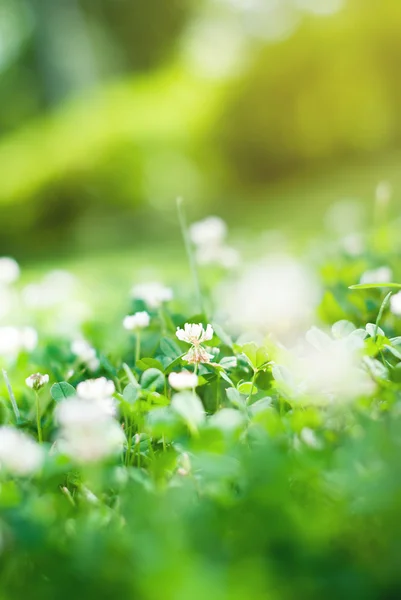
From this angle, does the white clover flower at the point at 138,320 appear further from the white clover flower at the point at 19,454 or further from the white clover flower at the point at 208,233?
the white clover flower at the point at 208,233

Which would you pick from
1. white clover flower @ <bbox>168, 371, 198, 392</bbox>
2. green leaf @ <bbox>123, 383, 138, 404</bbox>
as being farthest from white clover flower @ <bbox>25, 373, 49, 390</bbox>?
white clover flower @ <bbox>168, 371, 198, 392</bbox>

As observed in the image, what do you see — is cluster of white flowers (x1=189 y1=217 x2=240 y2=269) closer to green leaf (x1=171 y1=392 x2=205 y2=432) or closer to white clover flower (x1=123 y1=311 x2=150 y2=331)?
white clover flower (x1=123 y1=311 x2=150 y2=331)

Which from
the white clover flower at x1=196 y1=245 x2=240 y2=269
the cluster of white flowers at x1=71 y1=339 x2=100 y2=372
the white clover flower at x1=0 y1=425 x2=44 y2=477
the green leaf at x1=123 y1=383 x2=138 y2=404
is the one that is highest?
the white clover flower at x1=0 y1=425 x2=44 y2=477

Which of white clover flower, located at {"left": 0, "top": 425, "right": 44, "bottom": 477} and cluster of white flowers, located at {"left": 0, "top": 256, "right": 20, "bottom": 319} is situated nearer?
white clover flower, located at {"left": 0, "top": 425, "right": 44, "bottom": 477}

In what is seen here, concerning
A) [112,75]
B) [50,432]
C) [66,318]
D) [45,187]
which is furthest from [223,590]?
[112,75]

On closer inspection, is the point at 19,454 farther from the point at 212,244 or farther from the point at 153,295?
the point at 212,244

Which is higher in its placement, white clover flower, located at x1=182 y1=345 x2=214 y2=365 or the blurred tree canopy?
white clover flower, located at x1=182 y1=345 x2=214 y2=365

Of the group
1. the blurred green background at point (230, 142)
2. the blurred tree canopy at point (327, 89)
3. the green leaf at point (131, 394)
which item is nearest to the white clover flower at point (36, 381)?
the green leaf at point (131, 394)
